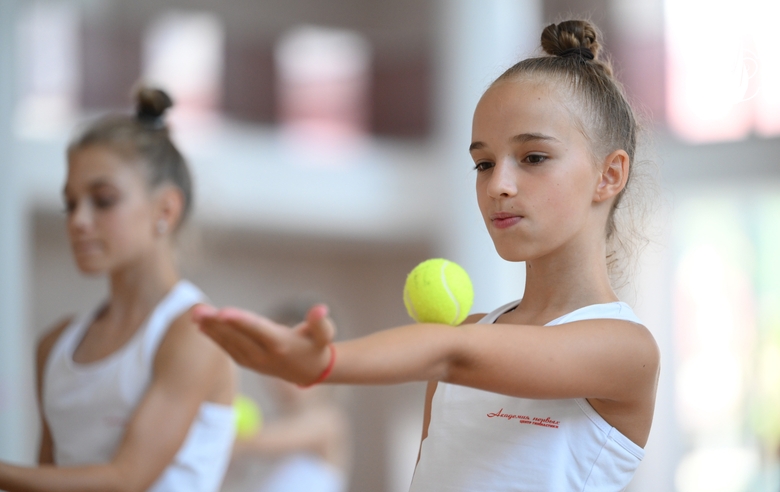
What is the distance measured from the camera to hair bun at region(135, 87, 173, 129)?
2078 mm

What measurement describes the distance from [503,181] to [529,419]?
35cm

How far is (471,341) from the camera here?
3.24ft

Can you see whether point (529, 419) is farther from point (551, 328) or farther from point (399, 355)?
point (399, 355)

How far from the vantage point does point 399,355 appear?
36.7 inches

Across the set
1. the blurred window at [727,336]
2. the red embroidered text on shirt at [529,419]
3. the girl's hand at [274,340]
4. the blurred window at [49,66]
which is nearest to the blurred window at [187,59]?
the blurred window at [49,66]

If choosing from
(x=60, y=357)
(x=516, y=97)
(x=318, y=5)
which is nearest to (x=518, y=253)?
(x=516, y=97)

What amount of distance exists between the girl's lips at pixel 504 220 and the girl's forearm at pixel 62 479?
0.91 metres

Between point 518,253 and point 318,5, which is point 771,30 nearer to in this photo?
point 518,253

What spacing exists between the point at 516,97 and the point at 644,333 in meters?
0.39

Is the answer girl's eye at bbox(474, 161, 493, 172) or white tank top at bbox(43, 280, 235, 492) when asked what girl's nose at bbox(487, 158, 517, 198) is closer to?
girl's eye at bbox(474, 161, 493, 172)

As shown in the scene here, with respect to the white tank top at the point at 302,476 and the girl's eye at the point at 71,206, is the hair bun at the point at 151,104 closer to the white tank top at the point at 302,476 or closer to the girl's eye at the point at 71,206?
the girl's eye at the point at 71,206

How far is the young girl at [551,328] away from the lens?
105 centimetres

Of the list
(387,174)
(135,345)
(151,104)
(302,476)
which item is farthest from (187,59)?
(135,345)

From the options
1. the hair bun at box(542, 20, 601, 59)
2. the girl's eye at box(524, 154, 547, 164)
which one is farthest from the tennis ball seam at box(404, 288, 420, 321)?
the hair bun at box(542, 20, 601, 59)
